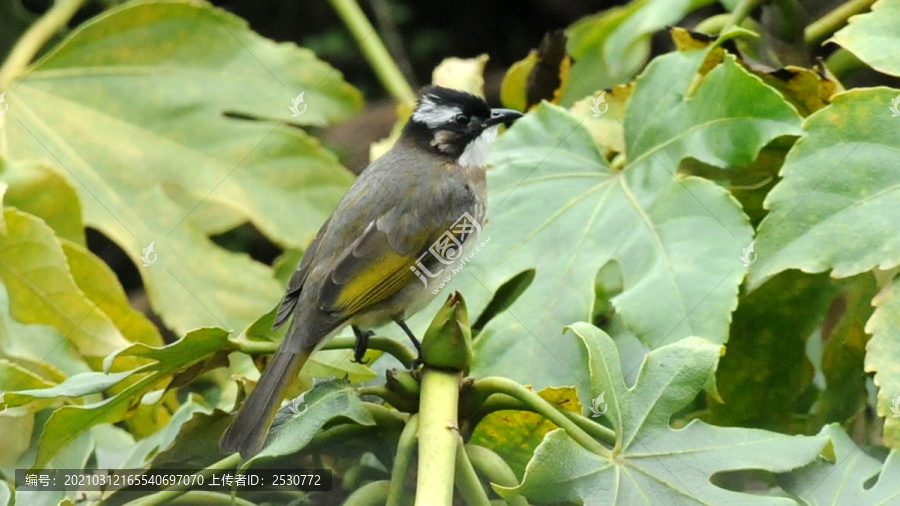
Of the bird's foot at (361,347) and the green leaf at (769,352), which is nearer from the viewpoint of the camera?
the bird's foot at (361,347)

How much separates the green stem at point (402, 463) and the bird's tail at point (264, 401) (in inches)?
8.1

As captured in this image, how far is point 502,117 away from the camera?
2.46 m

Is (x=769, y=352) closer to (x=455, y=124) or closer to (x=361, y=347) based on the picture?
(x=361, y=347)

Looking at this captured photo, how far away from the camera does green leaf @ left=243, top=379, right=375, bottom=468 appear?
4.66ft

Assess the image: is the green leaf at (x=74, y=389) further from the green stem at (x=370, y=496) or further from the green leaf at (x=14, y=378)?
the green stem at (x=370, y=496)

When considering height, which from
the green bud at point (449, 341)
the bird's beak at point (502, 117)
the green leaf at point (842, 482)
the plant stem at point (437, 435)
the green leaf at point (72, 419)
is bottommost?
the green leaf at point (842, 482)

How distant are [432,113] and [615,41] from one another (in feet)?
1.50

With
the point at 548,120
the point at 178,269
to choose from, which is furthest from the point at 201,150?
the point at 548,120

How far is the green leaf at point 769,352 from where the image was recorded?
1900 millimetres

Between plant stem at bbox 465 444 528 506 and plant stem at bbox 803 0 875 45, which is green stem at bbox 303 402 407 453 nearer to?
plant stem at bbox 465 444 528 506

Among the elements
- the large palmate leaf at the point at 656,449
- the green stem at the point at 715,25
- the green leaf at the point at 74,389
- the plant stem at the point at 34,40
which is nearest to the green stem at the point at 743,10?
the green stem at the point at 715,25

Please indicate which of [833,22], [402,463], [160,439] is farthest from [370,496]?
[833,22]

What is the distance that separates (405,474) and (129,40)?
191cm

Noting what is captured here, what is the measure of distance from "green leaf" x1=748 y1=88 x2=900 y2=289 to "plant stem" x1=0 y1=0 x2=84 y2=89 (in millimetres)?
2023
